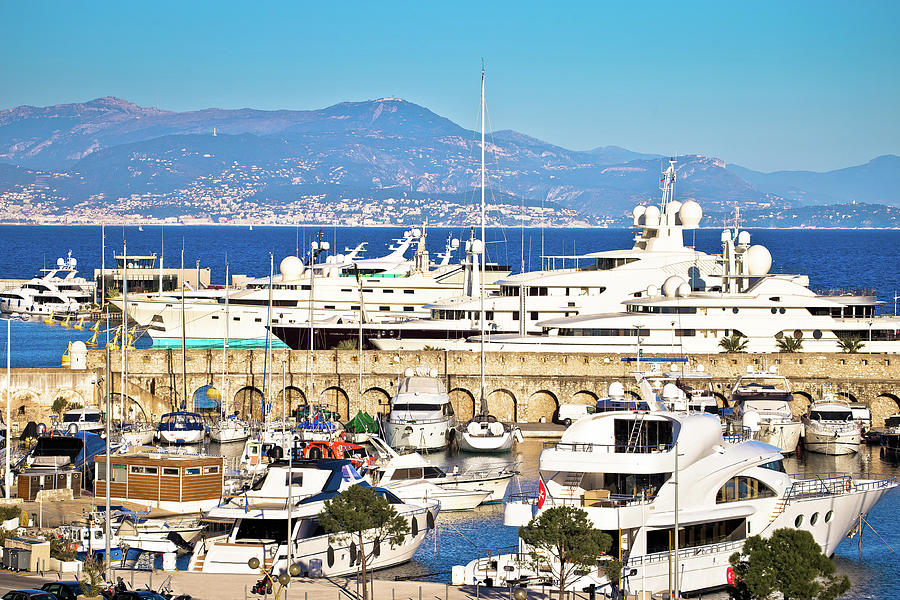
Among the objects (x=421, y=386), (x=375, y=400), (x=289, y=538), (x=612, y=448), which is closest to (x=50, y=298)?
(x=375, y=400)

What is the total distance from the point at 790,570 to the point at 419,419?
914 inches

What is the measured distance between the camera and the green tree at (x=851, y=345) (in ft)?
168

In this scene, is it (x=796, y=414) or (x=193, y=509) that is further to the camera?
(x=796, y=414)

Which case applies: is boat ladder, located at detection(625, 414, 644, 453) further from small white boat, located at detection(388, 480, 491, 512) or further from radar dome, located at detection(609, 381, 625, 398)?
radar dome, located at detection(609, 381, 625, 398)

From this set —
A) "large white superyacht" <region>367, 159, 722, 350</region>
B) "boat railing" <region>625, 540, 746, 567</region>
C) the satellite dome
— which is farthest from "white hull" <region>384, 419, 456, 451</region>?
the satellite dome

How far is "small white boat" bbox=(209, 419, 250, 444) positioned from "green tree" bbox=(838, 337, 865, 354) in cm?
2323

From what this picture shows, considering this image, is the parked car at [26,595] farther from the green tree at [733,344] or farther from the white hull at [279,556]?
the green tree at [733,344]

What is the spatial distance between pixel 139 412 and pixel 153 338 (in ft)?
92.7

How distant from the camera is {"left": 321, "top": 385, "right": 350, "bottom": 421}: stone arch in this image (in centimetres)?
4684

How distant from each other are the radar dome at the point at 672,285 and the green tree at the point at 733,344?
10.6 feet

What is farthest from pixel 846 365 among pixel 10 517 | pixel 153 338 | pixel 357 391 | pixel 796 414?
pixel 153 338

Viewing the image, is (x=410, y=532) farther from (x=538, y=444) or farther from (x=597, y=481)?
(x=538, y=444)

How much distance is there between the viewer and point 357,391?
4675cm

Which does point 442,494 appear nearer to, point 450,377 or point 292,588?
point 292,588
